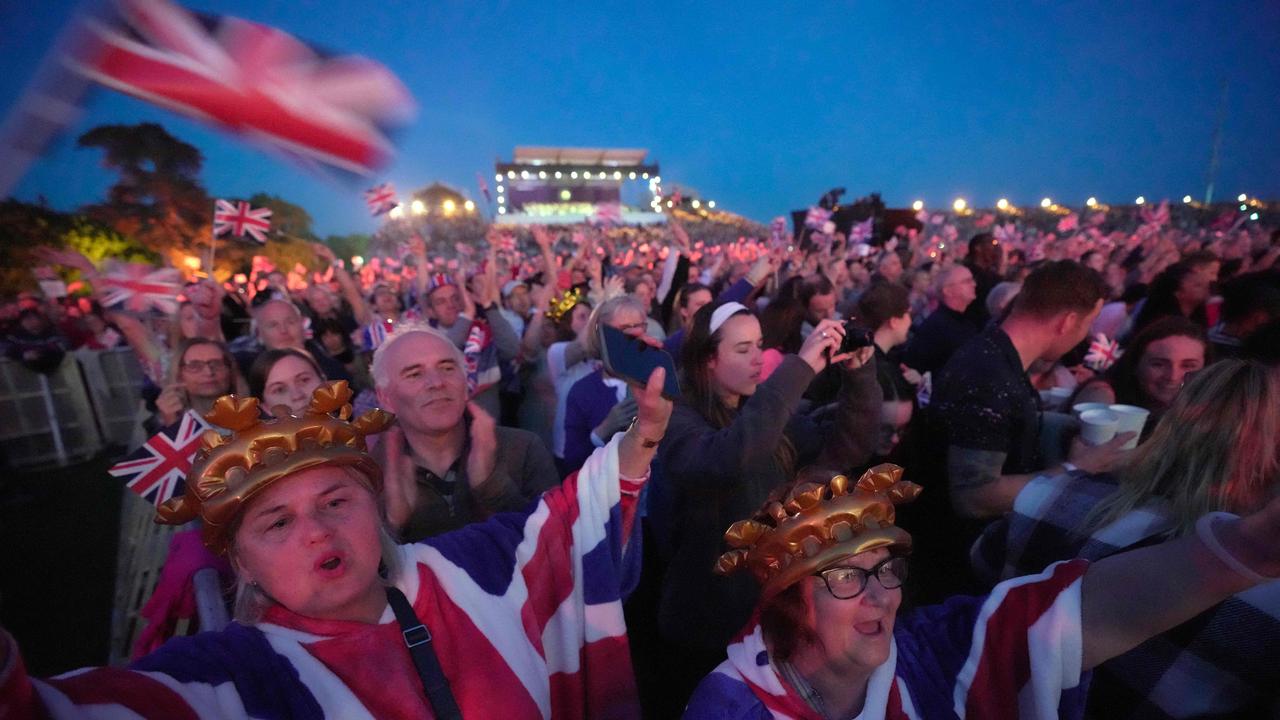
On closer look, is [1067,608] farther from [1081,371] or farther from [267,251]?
[267,251]

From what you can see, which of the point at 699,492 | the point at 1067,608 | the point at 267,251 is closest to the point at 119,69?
the point at 699,492

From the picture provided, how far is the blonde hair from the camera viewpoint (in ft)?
4.99

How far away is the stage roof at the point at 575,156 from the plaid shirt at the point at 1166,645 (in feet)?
218

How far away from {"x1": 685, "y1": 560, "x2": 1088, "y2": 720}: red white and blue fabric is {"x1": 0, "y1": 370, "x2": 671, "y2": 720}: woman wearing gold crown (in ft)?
1.51

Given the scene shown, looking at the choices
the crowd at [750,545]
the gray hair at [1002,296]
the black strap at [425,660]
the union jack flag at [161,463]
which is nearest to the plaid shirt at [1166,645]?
the crowd at [750,545]

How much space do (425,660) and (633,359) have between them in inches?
36.4

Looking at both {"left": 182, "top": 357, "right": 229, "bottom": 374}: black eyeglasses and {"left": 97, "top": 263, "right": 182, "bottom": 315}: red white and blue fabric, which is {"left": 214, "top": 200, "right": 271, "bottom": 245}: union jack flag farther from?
{"left": 182, "top": 357, "right": 229, "bottom": 374}: black eyeglasses

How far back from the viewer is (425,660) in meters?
1.34

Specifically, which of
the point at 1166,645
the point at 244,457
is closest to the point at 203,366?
the point at 244,457

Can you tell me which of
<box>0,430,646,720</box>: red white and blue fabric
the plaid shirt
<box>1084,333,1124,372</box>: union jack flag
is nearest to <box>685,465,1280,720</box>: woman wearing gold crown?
the plaid shirt

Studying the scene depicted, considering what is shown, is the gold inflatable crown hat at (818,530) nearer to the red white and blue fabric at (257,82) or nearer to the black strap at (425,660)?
the black strap at (425,660)

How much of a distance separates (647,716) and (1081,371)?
409 cm

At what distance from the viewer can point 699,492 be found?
212 centimetres

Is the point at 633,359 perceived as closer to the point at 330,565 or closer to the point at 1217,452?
the point at 330,565
